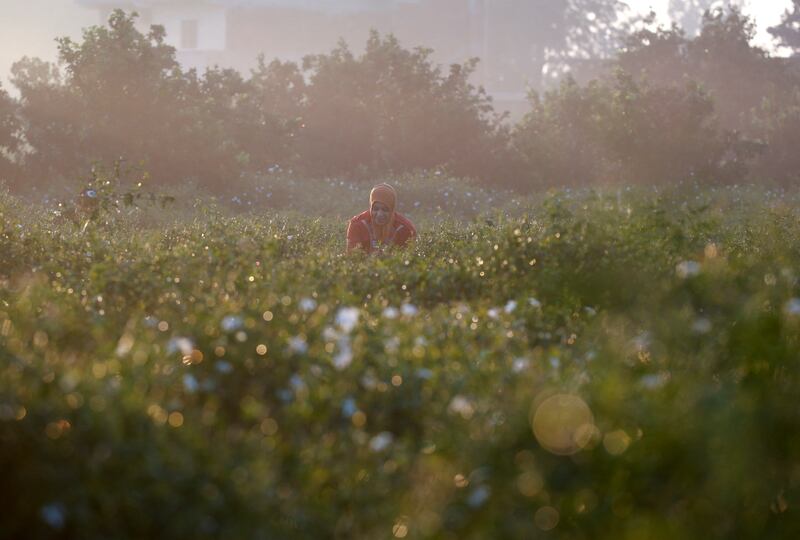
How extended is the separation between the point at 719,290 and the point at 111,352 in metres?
3.56

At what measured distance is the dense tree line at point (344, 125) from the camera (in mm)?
21312

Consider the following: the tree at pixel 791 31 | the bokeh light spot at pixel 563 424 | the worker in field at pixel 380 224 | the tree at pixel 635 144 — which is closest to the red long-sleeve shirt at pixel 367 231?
the worker in field at pixel 380 224

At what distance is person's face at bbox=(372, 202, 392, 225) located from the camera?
38.7ft

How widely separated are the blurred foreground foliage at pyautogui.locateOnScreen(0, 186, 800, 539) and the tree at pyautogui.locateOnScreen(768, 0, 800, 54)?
139 ft

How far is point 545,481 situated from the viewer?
402 centimetres

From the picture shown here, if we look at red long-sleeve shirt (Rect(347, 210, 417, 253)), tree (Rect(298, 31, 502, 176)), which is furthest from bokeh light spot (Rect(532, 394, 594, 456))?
tree (Rect(298, 31, 502, 176))

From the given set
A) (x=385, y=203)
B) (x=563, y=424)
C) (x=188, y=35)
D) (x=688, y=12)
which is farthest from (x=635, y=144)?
(x=688, y=12)

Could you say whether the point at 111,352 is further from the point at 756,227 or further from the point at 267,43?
the point at 267,43

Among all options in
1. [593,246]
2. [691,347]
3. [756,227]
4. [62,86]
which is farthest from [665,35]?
[691,347]

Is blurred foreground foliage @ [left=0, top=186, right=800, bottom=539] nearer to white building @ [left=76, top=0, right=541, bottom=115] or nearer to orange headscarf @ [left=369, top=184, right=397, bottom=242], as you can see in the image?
orange headscarf @ [left=369, top=184, right=397, bottom=242]

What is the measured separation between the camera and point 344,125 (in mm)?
27062

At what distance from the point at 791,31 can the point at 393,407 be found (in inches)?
1809

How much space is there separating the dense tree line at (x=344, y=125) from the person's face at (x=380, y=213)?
9973mm

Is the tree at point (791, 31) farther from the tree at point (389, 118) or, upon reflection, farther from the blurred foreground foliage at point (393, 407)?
the blurred foreground foliage at point (393, 407)
